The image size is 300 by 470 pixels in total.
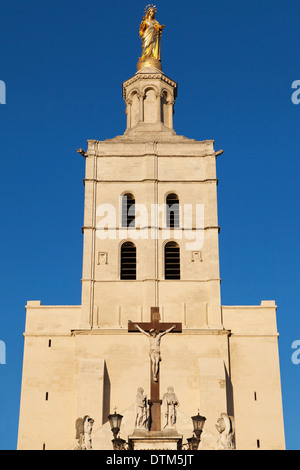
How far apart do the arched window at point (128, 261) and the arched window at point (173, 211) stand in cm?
216

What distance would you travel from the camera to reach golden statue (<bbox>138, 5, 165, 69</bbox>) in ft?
161

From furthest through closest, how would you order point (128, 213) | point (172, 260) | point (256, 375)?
1. point (128, 213)
2. point (172, 260)
3. point (256, 375)

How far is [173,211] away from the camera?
43.2 metres

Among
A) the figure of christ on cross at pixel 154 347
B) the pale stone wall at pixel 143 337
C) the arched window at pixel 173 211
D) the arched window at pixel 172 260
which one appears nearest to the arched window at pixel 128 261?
the pale stone wall at pixel 143 337

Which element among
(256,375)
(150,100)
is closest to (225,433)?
(256,375)

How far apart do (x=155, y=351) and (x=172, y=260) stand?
15274 millimetres

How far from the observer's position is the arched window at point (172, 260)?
41.9 meters

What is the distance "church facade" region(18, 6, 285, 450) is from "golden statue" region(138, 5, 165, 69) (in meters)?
6.22

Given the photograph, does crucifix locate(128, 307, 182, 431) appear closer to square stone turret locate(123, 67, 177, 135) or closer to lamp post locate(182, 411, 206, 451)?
lamp post locate(182, 411, 206, 451)

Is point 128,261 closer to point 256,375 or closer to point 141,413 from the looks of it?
point 256,375

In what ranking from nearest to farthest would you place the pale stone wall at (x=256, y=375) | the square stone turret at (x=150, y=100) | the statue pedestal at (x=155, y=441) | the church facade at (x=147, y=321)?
the statue pedestal at (x=155, y=441), the church facade at (x=147, y=321), the pale stone wall at (x=256, y=375), the square stone turret at (x=150, y=100)

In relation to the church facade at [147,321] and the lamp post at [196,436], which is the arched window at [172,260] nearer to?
the church facade at [147,321]
